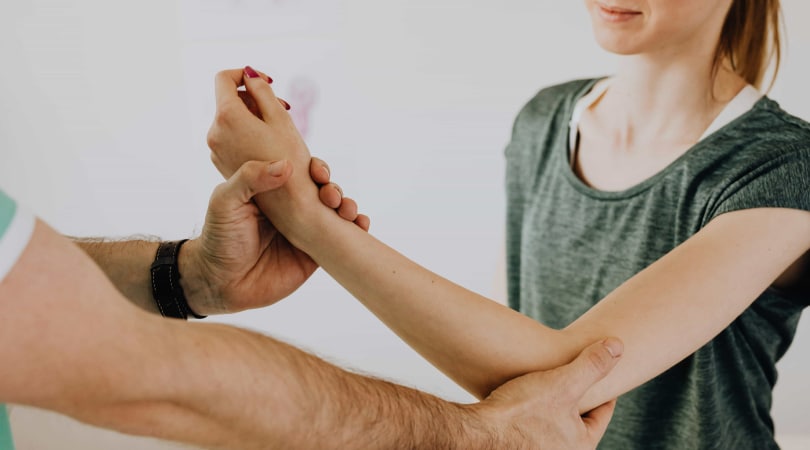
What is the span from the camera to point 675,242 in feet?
4.57

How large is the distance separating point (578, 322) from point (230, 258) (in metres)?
0.54

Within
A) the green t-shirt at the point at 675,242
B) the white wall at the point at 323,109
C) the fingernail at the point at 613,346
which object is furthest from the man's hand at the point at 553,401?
the white wall at the point at 323,109

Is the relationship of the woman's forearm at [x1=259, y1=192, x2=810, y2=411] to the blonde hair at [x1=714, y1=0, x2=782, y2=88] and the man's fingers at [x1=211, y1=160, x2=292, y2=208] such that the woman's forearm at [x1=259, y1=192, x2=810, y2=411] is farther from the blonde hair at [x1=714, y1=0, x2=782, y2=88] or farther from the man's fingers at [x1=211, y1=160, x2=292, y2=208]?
the blonde hair at [x1=714, y1=0, x2=782, y2=88]

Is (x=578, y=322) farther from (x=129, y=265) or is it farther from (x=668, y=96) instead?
(x=129, y=265)

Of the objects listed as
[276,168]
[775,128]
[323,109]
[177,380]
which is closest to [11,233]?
[177,380]

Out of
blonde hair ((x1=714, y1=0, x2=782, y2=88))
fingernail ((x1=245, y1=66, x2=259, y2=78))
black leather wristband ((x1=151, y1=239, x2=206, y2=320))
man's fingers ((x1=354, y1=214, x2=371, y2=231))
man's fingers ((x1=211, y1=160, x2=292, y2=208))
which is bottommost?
black leather wristband ((x1=151, y1=239, x2=206, y2=320))

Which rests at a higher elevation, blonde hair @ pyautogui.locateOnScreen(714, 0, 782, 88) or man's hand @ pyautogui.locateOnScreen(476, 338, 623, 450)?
blonde hair @ pyautogui.locateOnScreen(714, 0, 782, 88)

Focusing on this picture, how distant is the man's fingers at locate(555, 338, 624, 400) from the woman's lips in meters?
0.54

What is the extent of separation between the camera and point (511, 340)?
1.20 meters

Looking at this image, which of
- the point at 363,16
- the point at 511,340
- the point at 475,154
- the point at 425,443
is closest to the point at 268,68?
the point at 363,16

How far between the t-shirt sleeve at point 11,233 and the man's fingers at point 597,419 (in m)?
0.82

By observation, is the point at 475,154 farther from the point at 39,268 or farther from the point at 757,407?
the point at 39,268

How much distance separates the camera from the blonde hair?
1.44m

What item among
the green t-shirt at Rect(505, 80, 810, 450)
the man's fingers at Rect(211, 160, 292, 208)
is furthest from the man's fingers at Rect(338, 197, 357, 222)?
the green t-shirt at Rect(505, 80, 810, 450)
